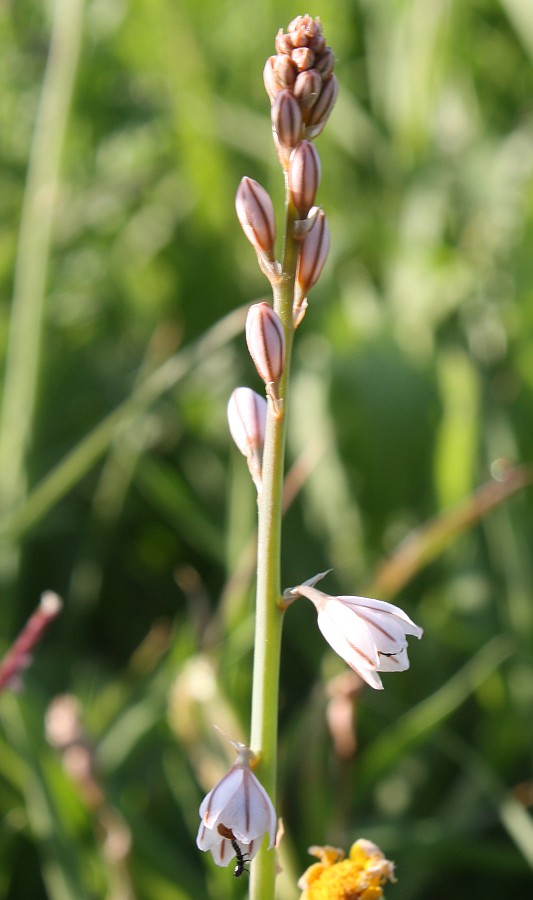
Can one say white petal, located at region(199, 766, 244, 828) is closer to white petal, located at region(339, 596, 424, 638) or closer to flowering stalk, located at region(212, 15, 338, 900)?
flowering stalk, located at region(212, 15, 338, 900)

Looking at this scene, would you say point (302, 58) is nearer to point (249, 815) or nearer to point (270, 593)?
point (270, 593)

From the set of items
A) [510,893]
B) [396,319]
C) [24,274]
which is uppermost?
[24,274]

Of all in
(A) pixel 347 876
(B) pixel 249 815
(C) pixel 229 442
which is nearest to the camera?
(B) pixel 249 815

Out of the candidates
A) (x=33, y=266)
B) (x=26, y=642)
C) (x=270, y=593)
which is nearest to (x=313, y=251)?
(x=270, y=593)

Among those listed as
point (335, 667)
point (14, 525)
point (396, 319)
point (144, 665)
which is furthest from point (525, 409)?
point (14, 525)

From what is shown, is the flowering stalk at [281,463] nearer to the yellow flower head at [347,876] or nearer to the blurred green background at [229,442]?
the yellow flower head at [347,876]

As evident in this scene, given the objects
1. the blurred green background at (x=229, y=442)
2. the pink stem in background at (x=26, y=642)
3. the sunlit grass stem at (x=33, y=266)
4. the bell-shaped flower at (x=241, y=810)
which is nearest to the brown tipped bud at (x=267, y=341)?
the bell-shaped flower at (x=241, y=810)

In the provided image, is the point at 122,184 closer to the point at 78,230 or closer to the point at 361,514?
the point at 78,230
